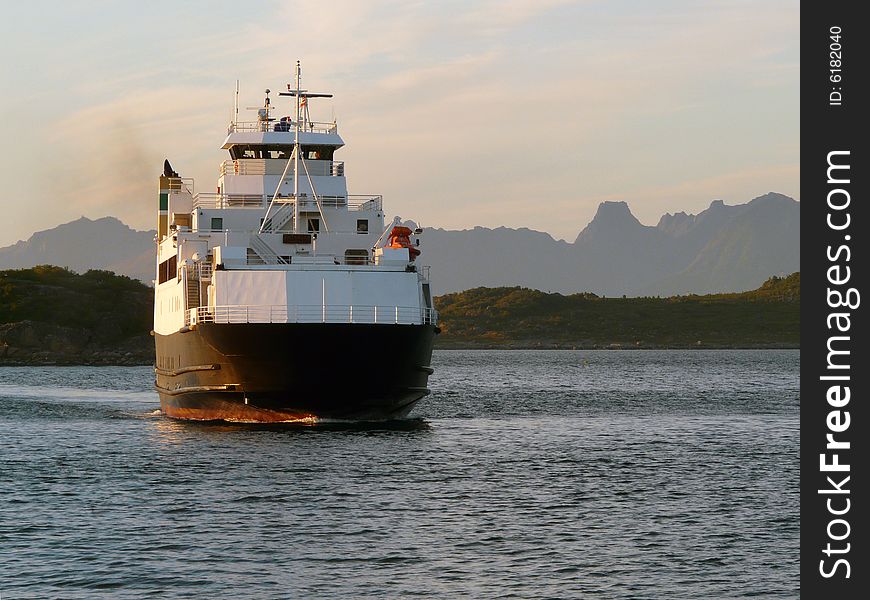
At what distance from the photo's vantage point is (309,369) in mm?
40188

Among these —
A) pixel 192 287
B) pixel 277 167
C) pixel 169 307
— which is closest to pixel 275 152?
pixel 277 167

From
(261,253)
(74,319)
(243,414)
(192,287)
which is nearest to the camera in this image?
(243,414)

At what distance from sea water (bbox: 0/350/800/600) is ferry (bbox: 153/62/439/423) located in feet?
4.15

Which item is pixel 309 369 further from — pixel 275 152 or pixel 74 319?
pixel 74 319

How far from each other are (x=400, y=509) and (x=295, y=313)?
1395 cm

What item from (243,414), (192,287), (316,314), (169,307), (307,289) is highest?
(192,287)

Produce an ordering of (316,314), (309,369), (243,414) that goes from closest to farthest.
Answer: (309,369)
(316,314)
(243,414)

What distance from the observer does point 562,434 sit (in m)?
47.1

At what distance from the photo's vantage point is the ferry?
40.4m

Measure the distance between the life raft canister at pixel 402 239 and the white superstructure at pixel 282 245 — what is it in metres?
0.05

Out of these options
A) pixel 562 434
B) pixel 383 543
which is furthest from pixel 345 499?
pixel 562 434

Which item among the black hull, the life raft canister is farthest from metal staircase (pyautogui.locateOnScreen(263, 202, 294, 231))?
the black hull

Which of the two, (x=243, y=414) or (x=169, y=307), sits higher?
(x=169, y=307)

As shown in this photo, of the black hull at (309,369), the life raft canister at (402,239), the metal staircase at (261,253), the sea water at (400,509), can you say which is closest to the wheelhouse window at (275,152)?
the metal staircase at (261,253)
